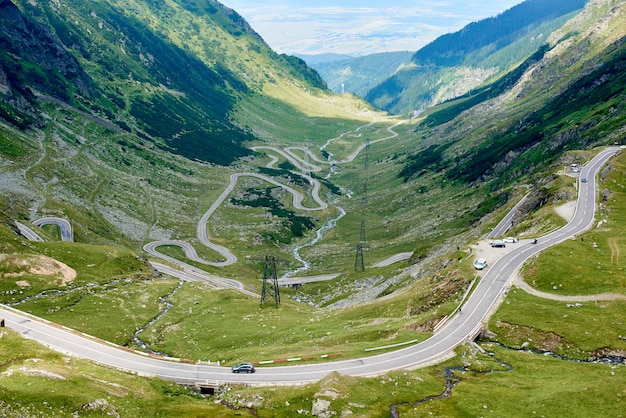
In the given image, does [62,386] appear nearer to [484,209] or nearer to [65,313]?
[65,313]

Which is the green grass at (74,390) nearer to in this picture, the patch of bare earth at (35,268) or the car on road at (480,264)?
the patch of bare earth at (35,268)

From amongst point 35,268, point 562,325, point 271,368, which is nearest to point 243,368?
point 271,368

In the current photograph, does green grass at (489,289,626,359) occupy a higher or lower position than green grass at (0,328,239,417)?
higher

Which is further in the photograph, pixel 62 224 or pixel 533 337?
pixel 62 224

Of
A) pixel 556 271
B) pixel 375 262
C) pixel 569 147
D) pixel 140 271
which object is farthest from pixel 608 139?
pixel 140 271

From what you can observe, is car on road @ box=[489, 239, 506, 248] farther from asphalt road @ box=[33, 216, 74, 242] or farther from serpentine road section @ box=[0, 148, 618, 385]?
asphalt road @ box=[33, 216, 74, 242]

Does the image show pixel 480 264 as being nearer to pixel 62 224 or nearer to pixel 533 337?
pixel 533 337

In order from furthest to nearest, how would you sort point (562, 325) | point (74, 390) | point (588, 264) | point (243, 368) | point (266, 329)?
point (266, 329)
point (588, 264)
point (562, 325)
point (243, 368)
point (74, 390)

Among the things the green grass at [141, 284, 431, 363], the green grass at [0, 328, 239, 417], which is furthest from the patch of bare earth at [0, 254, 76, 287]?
the green grass at [0, 328, 239, 417]

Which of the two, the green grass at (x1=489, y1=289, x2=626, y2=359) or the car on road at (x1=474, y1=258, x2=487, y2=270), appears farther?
the car on road at (x1=474, y1=258, x2=487, y2=270)
